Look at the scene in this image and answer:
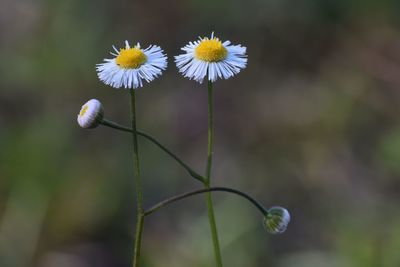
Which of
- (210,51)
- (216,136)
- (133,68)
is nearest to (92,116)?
(133,68)

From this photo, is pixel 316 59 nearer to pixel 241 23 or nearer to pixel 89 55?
pixel 241 23

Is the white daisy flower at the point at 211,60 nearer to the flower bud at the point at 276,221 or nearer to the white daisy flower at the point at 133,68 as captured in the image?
the white daisy flower at the point at 133,68

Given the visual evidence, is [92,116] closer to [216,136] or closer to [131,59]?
[131,59]

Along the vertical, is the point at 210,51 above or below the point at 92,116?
above

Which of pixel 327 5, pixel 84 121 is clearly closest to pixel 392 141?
pixel 327 5

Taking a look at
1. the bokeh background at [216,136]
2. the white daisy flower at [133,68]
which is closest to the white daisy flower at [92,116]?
the white daisy flower at [133,68]

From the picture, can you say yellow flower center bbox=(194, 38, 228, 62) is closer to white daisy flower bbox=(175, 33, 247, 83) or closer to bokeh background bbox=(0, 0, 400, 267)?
white daisy flower bbox=(175, 33, 247, 83)
